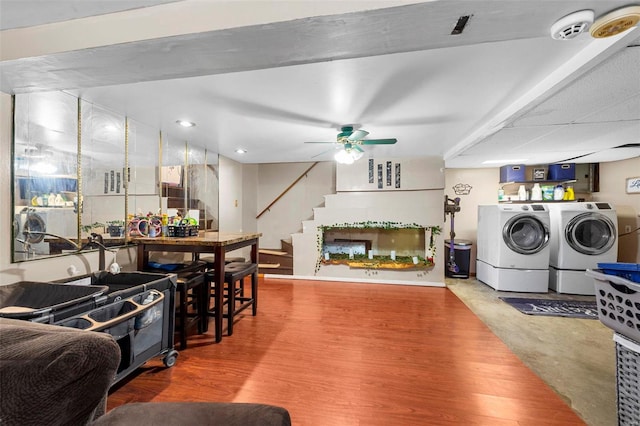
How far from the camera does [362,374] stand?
6.24 ft

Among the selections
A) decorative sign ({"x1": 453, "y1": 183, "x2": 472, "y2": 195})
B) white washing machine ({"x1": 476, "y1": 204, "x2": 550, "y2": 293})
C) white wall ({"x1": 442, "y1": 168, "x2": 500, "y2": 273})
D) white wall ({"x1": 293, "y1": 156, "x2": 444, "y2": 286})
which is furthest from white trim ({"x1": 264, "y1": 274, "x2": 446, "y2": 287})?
decorative sign ({"x1": 453, "y1": 183, "x2": 472, "y2": 195})

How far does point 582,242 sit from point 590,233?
0.62ft

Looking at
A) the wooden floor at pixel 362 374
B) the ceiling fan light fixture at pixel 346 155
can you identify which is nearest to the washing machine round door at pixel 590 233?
the wooden floor at pixel 362 374

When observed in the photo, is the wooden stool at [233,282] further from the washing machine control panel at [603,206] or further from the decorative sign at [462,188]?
the washing machine control panel at [603,206]

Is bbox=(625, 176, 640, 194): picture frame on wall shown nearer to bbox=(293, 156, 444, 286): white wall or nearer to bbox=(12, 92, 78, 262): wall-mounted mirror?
bbox=(293, 156, 444, 286): white wall

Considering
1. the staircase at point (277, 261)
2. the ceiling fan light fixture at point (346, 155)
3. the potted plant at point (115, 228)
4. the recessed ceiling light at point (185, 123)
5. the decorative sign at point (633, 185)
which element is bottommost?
the staircase at point (277, 261)

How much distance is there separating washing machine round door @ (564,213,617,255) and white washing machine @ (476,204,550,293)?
0.32m

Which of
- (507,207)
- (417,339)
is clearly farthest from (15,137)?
(507,207)

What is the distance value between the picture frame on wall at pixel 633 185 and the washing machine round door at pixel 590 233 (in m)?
0.86

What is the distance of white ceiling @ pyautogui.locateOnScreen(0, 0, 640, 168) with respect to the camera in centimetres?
106

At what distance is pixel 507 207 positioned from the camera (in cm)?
402

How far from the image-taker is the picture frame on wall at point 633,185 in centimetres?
388

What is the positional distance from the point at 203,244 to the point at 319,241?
2.73 metres

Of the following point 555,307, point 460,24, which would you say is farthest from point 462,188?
point 460,24
